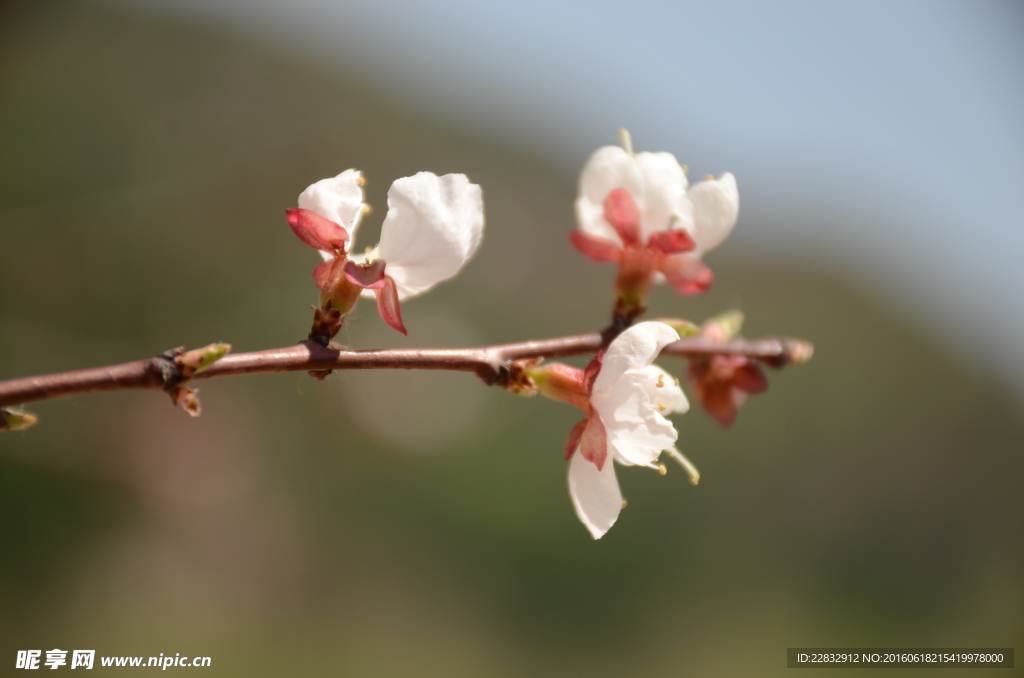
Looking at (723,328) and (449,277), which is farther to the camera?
(723,328)

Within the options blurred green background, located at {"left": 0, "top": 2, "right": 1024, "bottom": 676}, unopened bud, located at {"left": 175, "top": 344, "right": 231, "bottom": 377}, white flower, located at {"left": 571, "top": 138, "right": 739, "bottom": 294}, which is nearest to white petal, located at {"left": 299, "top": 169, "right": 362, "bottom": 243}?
unopened bud, located at {"left": 175, "top": 344, "right": 231, "bottom": 377}

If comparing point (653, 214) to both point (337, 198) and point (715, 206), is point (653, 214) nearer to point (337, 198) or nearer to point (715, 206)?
point (715, 206)

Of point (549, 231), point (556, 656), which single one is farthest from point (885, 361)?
point (556, 656)

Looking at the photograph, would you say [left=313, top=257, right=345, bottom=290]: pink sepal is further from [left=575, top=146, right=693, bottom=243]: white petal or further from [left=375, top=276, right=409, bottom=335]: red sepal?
[left=575, top=146, right=693, bottom=243]: white petal

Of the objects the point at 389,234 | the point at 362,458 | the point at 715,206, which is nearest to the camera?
the point at 389,234

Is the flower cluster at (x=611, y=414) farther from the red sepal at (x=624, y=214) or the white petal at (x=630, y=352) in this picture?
the red sepal at (x=624, y=214)

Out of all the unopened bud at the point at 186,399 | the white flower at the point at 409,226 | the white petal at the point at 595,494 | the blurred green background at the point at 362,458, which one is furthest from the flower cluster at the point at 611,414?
the blurred green background at the point at 362,458

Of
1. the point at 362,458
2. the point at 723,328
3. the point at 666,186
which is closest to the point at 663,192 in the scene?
the point at 666,186
